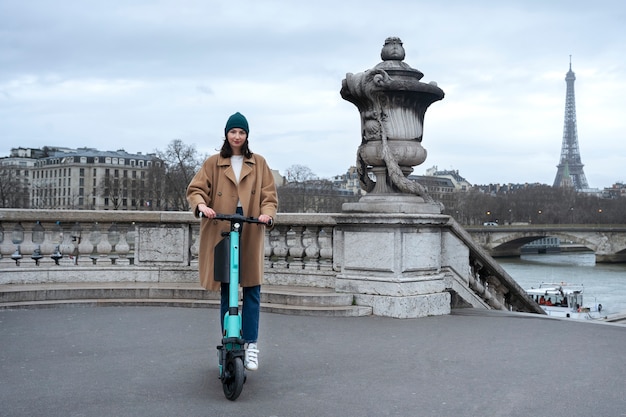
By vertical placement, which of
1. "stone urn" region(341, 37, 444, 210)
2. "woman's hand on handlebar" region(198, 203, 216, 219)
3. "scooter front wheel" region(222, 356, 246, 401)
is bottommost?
"scooter front wheel" region(222, 356, 246, 401)

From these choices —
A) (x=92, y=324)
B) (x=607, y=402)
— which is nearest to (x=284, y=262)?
(x=92, y=324)

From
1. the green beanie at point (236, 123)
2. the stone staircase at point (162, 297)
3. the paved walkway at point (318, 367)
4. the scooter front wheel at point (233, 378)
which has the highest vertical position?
the green beanie at point (236, 123)

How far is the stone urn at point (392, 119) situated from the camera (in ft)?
24.7

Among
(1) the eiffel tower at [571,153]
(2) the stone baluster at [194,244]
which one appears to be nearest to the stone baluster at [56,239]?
(2) the stone baluster at [194,244]

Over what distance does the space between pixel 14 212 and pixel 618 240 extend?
250ft

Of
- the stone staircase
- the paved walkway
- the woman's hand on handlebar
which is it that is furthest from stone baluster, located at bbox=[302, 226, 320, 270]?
the woman's hand on handlebar

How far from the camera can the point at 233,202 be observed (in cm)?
458

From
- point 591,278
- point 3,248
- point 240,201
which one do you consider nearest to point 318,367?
point 240,201

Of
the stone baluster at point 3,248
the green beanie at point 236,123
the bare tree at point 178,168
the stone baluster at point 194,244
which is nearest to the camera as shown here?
the green beanie at point 236,123

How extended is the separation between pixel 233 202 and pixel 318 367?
124 centimetres

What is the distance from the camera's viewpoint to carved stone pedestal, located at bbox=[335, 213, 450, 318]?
7.18 meters

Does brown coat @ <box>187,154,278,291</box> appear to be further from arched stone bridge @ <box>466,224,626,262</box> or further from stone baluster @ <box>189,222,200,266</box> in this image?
arched stone bridge @ <box>466,224,626,262</box>

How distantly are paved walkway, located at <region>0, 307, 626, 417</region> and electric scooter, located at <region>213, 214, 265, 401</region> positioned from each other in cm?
13

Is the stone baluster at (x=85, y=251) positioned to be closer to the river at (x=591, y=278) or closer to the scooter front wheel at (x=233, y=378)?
the scooter front wheel at (x=233, y=378)
